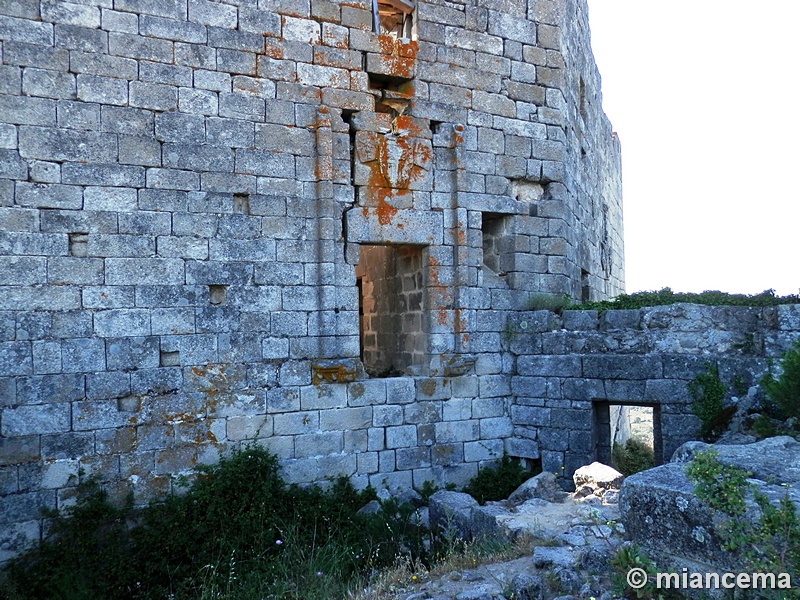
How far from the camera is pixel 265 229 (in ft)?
22.3

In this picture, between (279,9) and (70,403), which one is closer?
(70,403)

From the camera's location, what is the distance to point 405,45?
7504 millimetres

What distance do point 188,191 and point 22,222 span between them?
59.1 inches

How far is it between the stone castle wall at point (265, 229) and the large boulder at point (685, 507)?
11.7 feet

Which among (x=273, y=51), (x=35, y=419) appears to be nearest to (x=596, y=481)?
(x=35, y=419)

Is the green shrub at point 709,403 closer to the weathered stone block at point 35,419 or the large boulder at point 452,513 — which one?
the large boulder at point 452,513

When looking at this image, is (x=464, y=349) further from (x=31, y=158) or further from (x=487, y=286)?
(x=31, y=158)

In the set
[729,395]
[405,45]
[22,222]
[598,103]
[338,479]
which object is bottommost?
[338,479]

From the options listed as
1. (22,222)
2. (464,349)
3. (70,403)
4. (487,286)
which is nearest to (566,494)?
(464,349)

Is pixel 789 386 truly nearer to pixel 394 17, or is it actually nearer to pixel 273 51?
pixel 273 51

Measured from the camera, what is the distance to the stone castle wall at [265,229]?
5.93 metres

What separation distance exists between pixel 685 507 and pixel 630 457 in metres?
7.25

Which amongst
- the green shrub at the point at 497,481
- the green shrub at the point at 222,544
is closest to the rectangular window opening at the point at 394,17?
the green shrub at the point at 222,544

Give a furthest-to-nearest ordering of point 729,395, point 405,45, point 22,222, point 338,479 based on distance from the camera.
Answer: point 405,45
point 338,479
point 729,395
point 22,222
